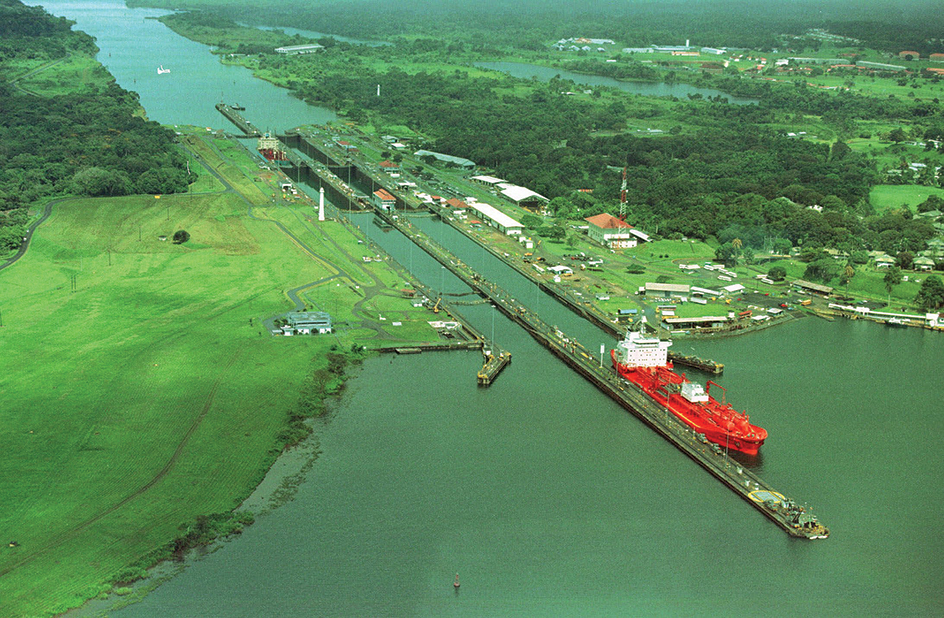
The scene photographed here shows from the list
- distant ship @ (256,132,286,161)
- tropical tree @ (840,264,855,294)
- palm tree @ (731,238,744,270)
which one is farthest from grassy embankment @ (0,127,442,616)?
tropical tree @ (840,264,855,294)

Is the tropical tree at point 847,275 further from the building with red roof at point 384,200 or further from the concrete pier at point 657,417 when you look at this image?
the building with red roof at point 384,200

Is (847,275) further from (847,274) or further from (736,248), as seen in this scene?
(736,248)

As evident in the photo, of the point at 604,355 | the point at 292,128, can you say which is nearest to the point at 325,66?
the point at 292,128

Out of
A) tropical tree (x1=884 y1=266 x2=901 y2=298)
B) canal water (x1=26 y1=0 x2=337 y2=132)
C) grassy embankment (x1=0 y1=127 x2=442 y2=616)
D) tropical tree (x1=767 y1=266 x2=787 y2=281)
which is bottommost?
grassy embankment (x1=0 y1=127 x2=442 y2=616)

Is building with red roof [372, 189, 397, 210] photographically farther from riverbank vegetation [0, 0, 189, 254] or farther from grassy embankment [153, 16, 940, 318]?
riverbank vegetation [0, 0, 189, 254]

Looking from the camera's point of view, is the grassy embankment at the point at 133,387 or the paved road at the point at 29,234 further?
the paved road at the point at 29,234

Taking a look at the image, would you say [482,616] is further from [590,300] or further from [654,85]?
[654,85]

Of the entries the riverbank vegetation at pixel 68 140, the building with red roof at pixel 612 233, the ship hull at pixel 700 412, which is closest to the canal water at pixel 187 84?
the riverbank vegetation at pixel 68 140
